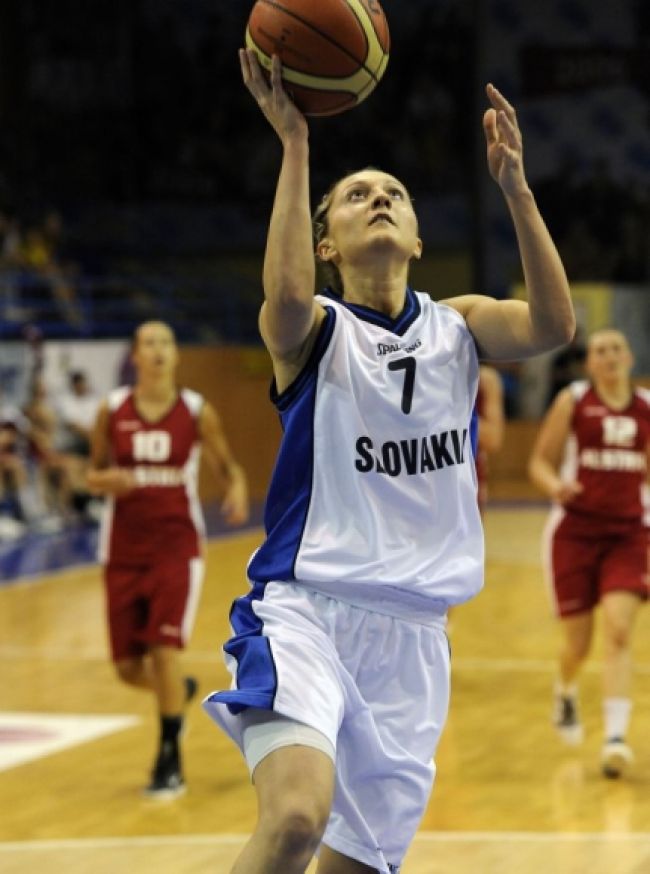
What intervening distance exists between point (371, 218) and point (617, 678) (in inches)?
136

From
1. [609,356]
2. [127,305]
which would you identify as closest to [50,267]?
[127,305]

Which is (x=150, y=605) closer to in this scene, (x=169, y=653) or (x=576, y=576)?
(x=169, y=653)

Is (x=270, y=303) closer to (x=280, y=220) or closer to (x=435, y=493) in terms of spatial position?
(x=280, y=220)

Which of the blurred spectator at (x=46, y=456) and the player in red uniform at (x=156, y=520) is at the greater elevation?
the player in red uniform at (x=156, y=520)

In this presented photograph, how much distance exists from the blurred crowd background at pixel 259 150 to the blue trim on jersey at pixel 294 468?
16127mm

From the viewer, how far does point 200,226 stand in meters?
23.3

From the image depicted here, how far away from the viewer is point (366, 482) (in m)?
3.51

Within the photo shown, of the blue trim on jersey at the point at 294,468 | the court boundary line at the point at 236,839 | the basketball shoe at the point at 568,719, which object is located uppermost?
the blue trim on jersey at the point at 294,468

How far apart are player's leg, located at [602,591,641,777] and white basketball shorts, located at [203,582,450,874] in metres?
2.95

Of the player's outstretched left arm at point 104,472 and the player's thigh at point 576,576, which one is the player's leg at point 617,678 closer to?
the player's thigh at point 576,576

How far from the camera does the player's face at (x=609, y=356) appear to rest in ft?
22.5

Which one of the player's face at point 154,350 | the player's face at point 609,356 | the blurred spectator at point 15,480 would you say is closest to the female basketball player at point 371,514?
the player's face at point 154,350

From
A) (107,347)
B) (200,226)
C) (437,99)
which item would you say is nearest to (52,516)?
(107,347)

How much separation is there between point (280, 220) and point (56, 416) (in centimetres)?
1298
